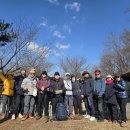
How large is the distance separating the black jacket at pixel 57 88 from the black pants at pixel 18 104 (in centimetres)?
147

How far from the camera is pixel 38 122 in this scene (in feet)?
31.2

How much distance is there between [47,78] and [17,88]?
1362 millimetres

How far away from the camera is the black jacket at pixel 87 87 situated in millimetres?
10102

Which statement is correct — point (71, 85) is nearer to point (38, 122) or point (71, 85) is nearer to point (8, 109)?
point (38, 122)

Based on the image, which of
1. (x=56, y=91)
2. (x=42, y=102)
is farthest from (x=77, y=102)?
(x=42, y=102)

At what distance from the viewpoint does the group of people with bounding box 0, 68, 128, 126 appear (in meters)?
9.73

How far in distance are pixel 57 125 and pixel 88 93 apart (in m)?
1.91

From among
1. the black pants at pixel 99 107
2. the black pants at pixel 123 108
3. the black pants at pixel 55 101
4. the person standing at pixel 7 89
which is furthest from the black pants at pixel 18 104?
the black pants at pixel 123 108

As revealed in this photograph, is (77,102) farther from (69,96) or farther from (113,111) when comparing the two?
(113,111)

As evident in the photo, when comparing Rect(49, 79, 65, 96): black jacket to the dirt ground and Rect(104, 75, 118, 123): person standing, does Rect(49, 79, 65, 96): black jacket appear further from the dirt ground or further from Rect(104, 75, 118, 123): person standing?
Rect(104, 75, 118, 123): person standing

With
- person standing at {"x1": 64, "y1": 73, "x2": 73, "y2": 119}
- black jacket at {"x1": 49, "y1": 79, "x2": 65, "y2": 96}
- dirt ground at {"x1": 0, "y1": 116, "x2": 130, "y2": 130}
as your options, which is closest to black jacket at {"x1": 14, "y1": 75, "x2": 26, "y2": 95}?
dirt ground at {"x1": 0, "y1": 116, "x2": 130, "y2": 130}

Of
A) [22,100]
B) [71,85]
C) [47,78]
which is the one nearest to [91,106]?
[71,85]

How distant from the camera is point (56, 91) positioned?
9.95m

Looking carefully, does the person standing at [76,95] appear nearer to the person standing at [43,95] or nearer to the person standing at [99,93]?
the person standing at [99,93]
